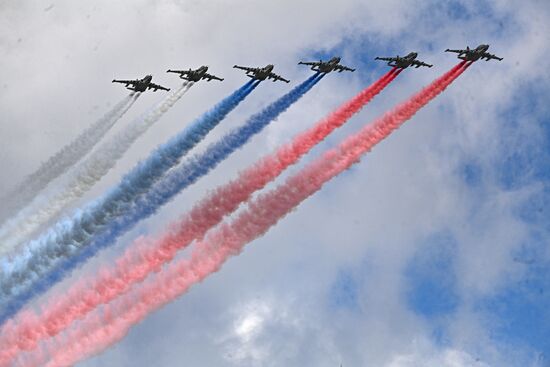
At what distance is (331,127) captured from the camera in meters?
70.8

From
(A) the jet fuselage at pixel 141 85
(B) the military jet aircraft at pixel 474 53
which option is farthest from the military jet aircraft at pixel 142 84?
(B) the military jet aircraft at pixel 474 53

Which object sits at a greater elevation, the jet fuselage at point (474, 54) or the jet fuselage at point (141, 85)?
the jet fuselage at point (474, 54)

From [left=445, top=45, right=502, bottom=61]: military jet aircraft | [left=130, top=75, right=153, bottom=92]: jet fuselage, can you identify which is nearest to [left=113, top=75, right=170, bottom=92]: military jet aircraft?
[left=130, top=75, right=153, bottom=92]: jet fuselage

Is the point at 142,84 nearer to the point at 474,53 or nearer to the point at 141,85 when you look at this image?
the point at 141,85

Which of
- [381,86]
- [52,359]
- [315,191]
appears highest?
[381,86]

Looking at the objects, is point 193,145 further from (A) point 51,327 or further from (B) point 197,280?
(A) point 51,327

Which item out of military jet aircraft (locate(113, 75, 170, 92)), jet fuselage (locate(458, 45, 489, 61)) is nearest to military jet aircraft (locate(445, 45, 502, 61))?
jet fuselage (locate(458, 45, 489, 61))

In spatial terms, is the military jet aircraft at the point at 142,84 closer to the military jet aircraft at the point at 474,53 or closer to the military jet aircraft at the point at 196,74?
the military jet aircraft at the point at 196,74

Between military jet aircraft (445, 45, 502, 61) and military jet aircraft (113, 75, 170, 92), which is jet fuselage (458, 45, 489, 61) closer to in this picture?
military jet aircraft (445, 45, 502, 61)

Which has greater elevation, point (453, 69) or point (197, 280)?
point (453, 69)

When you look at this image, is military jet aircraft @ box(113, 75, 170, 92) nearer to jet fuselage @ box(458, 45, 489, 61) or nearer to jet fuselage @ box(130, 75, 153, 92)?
jet fuselage @ box(130, 75, 153, 92)

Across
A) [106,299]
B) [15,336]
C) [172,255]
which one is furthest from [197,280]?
[15,336]

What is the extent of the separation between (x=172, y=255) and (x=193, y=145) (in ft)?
37.4

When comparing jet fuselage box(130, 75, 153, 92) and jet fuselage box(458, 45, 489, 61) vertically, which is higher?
jet fuselage box(458, 45, 489, 61)
